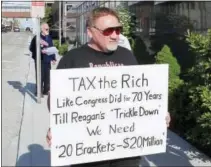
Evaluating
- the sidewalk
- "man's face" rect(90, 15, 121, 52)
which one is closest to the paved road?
the sidewalk

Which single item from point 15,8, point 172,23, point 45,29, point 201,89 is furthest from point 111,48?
point 15,8

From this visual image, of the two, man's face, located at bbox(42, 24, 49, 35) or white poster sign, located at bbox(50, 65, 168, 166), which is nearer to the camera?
white poster sign, located at bbox(50, 65, 168, 166)

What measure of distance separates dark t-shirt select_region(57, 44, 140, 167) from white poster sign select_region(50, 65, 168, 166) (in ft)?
0.20

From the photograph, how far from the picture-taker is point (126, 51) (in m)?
3.65

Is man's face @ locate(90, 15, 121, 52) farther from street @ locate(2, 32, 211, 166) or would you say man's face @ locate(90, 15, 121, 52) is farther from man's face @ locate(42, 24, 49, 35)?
man's face @ locate(42, 24, 49, 35)

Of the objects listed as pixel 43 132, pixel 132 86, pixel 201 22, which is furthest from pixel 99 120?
pixel 201 22

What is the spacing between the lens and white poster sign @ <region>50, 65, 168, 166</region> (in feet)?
11.0

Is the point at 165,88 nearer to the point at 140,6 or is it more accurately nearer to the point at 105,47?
the point at 105,47

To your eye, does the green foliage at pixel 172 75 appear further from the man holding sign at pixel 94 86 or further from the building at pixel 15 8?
the building at pixel 15 8

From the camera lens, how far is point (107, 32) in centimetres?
343

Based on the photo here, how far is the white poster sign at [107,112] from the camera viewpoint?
132 inches

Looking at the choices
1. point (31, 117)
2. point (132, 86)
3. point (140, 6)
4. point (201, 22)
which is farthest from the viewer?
point (140, 6)

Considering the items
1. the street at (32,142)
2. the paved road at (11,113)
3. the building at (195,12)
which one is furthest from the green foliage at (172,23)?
the paved road at (11,113)

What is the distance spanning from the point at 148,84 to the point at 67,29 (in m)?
39.2
